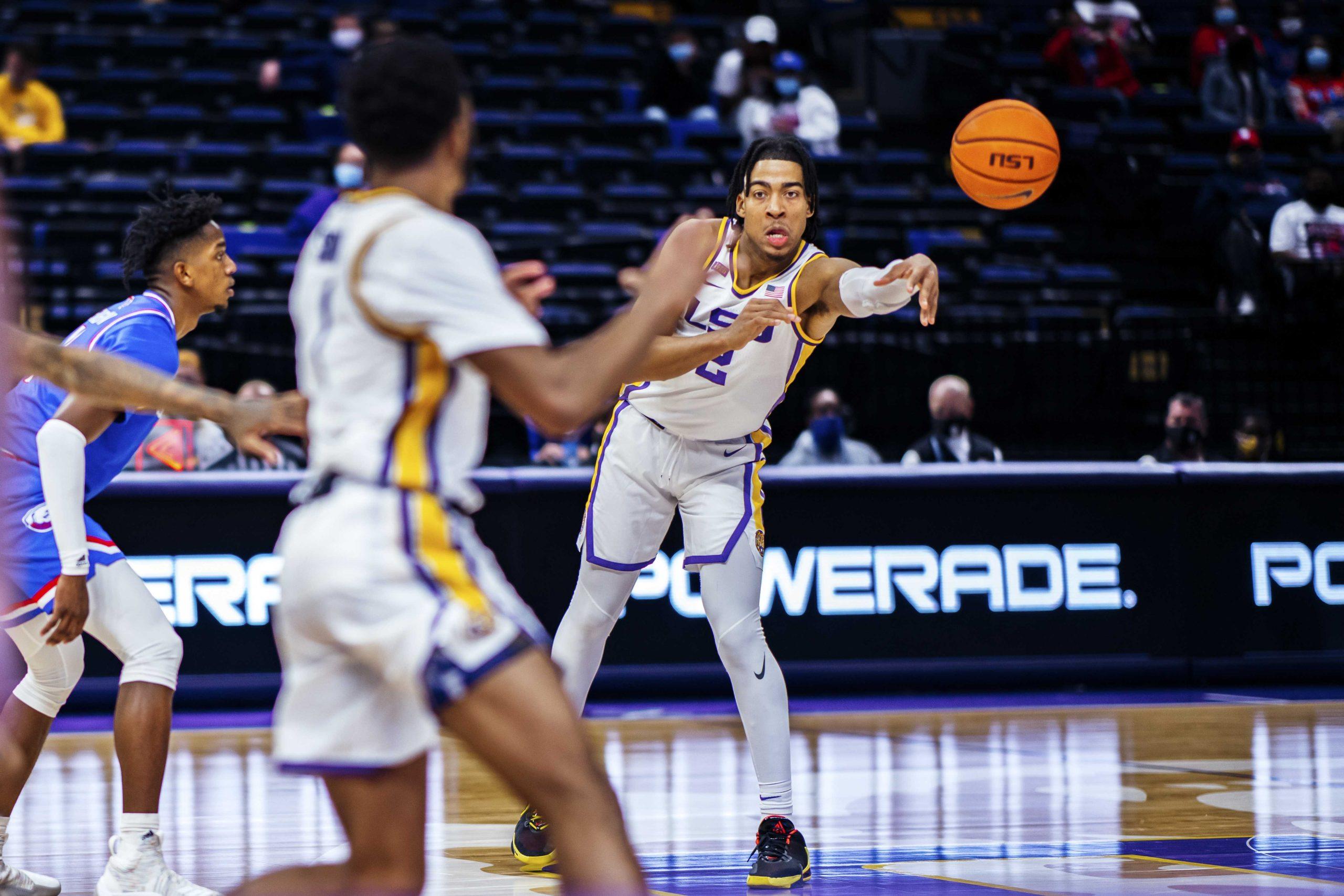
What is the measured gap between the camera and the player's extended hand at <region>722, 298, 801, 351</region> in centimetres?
417

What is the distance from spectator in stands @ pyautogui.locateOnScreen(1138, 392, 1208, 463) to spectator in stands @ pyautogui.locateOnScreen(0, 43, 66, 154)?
9.75 meters

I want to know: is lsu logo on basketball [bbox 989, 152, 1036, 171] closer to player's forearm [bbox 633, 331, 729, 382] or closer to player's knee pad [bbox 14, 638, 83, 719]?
player's forearm [bbox 633, 331, 729, 382]

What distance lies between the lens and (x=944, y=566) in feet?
28.3

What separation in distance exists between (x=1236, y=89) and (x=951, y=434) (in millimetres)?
8034

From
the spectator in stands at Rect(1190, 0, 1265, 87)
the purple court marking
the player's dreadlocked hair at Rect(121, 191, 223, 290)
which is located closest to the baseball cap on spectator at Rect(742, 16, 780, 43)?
the spectator in stands at Rect(1190, 0, 1265, 87)

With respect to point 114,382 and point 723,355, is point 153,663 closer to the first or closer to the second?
point 114,382

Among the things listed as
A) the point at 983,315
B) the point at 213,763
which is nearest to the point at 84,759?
the point at 213,763

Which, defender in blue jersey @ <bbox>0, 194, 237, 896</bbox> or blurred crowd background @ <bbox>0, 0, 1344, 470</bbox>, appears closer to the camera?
defender in blue jersey @ <bbox>0, 194, 237, 896</bbox>

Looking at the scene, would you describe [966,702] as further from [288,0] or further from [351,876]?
Answer: [288,0]

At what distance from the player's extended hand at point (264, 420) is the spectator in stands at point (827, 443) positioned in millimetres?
6537

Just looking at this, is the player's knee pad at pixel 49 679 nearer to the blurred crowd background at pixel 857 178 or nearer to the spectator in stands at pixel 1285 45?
the blurred crowd background at pixel 857 178

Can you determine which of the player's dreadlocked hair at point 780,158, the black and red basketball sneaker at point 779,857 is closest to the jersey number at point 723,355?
the player's dreadlocked hair at point 780,158

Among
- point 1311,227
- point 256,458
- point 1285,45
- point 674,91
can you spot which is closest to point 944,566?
point 256,458

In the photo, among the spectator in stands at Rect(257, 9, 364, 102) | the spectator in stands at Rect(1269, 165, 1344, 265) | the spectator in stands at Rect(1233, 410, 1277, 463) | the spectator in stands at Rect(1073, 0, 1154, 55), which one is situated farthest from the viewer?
the spectator in stands at Rect(1073, 0, 1154, 55)
